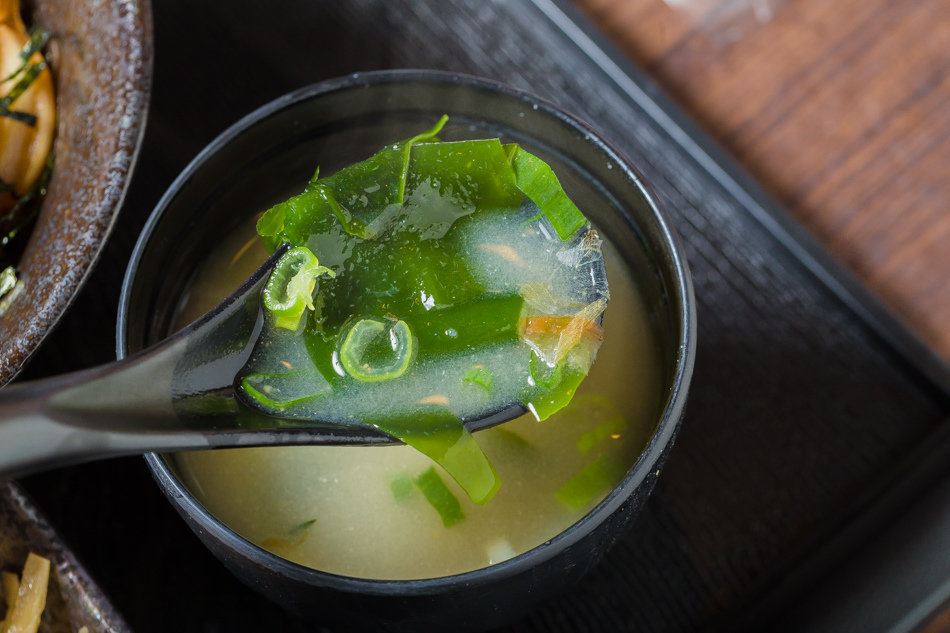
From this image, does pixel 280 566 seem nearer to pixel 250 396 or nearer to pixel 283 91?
pixel 250 396

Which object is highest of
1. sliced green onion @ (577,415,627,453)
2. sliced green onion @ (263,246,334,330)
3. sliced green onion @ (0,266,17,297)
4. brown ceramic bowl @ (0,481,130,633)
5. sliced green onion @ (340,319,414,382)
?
sliced green onion @ (0,266,17,297)

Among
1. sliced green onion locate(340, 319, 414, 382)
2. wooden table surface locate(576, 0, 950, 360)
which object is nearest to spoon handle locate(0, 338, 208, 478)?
sliced green onion locate(340, 319, 414, 382)

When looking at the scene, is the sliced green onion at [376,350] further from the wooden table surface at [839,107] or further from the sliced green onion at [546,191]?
the wooden table surface at [839,107]

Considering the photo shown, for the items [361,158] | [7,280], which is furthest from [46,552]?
[361,158]

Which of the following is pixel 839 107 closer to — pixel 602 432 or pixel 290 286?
pixel 602 432

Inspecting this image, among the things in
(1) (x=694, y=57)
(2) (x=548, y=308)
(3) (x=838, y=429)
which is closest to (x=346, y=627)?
(2) (x=548, y=308)

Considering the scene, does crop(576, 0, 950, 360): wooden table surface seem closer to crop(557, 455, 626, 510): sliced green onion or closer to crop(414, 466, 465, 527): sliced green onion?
crop(557, 455, 626, 510): sliced green onion

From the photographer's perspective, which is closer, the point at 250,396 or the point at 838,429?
the point at 250,396
